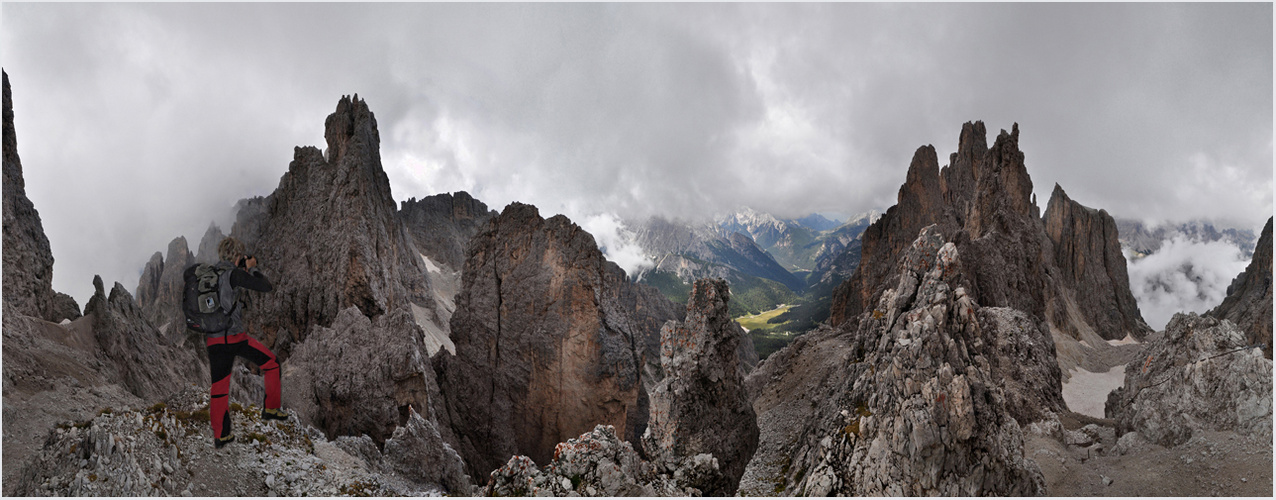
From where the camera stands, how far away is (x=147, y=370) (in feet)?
88.0

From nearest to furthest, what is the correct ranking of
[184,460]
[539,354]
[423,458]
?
1. [184,460]
2. [423,458]
3. [539,354]

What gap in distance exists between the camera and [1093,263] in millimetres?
83375

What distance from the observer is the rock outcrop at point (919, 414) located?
10938 millimetres

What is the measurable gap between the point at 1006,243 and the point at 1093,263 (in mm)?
43156

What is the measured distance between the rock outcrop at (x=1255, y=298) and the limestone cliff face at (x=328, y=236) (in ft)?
283

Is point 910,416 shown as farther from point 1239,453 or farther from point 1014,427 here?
point 1239,453

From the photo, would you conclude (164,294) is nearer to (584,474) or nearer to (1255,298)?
(584,474)

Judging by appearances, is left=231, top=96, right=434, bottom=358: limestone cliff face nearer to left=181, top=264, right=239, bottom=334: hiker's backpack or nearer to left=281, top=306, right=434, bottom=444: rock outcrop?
left=281, top=306, right=434, bottom=444: rock outcrop

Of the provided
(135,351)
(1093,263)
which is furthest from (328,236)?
(1093,263)

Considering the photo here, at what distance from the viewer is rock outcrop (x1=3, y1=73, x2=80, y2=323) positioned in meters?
22.6

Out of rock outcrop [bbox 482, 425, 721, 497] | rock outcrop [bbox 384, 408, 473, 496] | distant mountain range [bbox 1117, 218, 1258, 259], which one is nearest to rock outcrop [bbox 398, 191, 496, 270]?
rock outcrop [bbox 384, 408, 473, 496]

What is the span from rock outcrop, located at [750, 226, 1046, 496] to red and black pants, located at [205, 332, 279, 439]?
1332 cm

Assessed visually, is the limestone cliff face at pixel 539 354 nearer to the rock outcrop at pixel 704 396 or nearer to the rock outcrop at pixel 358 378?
the rock outcrop at pixel 358 378

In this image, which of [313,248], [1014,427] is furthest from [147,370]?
[1014,427]
